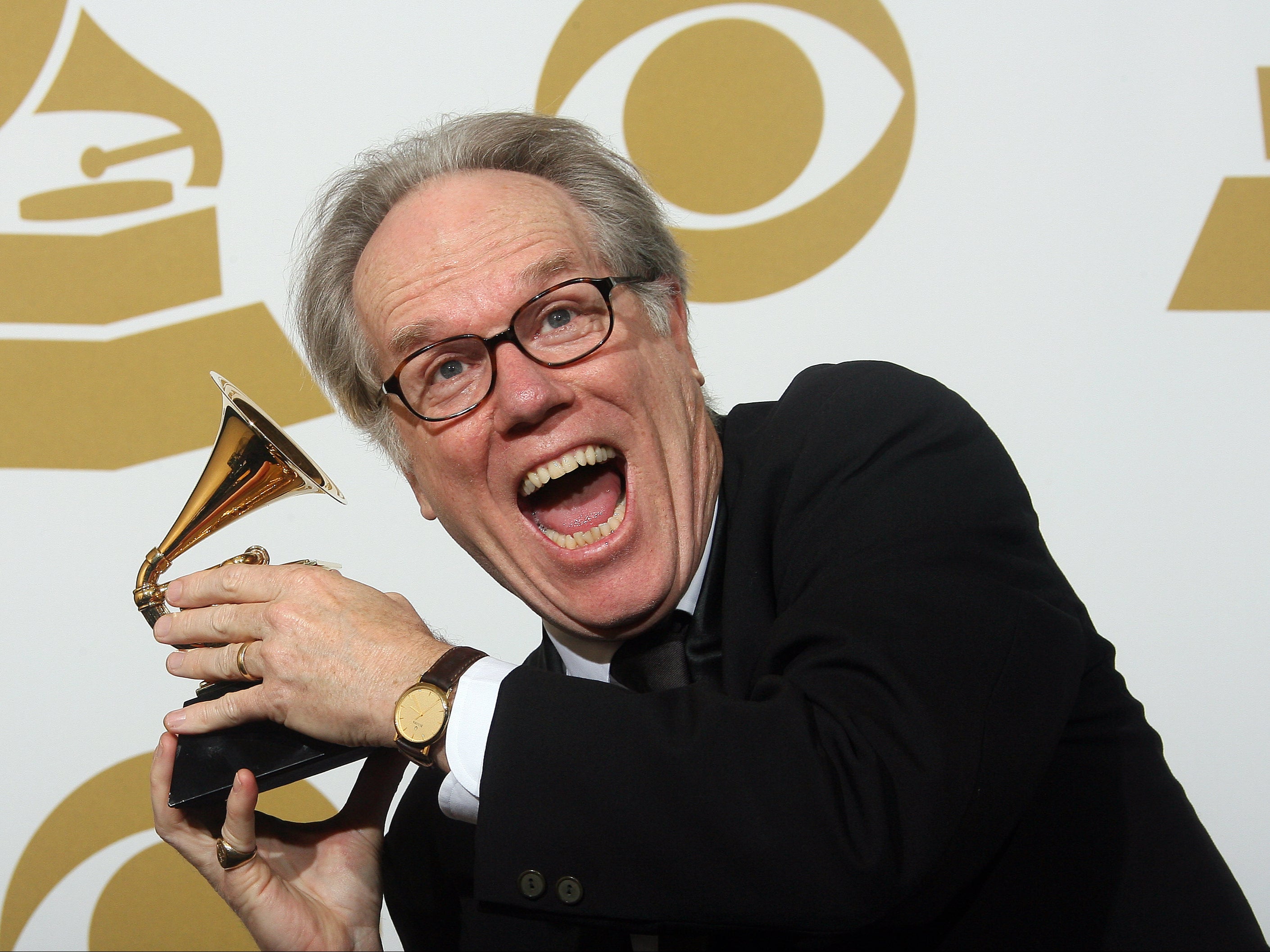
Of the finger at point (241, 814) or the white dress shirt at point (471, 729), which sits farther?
the finger at point (241, 814)

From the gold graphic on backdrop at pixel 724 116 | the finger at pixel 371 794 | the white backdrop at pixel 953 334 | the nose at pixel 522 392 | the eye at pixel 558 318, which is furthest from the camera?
the gold graphic on backdrop at pixel 724 116

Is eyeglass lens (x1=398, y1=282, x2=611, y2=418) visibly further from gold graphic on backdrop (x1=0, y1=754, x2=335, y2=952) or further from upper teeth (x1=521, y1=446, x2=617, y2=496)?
gold graphic on backdrop (x1=0, y1=754, x2=335, y2=952)

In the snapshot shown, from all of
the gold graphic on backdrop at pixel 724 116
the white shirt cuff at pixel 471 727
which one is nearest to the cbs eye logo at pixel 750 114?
the gold graphic on backdrop at pixel 724 116

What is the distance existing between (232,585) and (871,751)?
1033mm

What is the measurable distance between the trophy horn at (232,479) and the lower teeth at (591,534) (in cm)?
42

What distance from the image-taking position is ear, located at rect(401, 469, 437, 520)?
83.0 inches

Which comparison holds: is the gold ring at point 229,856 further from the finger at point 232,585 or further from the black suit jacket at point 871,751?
the black suit jacket at point 871,751

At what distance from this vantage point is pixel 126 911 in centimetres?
306

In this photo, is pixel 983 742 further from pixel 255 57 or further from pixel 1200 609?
pixel 255 57

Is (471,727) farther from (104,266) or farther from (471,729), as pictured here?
(104,266)

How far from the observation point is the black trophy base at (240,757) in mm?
1598

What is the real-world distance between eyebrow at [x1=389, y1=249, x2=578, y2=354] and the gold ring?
0.92m

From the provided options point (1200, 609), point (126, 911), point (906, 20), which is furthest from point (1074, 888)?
point (126, 911)

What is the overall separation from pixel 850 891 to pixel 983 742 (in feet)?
0.80
